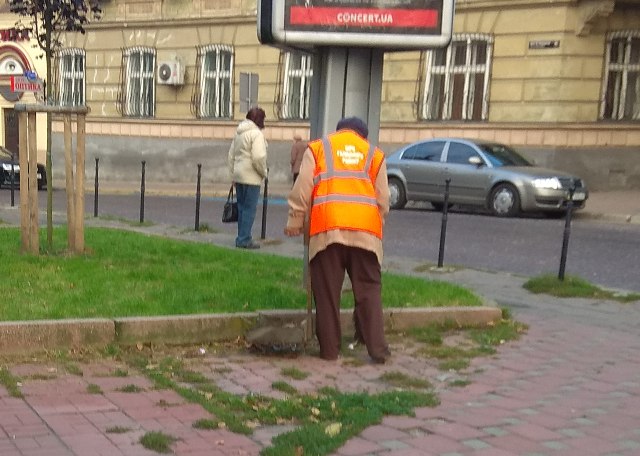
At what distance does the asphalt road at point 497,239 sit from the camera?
11202 millimetres

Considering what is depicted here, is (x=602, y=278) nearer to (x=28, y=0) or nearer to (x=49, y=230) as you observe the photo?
(x=49, y=230)

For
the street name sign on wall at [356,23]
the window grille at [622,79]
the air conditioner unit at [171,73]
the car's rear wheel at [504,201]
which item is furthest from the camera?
the air conditioner unit at [171,73]

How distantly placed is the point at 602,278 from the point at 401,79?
14.2 meters

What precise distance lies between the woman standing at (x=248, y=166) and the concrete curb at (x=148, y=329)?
4.66 meters

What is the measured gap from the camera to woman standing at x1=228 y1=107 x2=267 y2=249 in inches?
453

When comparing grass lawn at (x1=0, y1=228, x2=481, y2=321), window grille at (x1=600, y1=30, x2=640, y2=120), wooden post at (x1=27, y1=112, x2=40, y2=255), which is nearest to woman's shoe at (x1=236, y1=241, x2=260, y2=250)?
grass lawn at (x1=0, y1=228, x2=481, y2=321)

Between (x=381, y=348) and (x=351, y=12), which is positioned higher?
(x=351, y=12)

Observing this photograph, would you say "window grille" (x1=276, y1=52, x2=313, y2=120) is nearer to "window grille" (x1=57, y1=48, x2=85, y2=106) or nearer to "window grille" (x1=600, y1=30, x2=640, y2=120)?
"window grille" (x1=57, y1=48, x2=85, y2=106)

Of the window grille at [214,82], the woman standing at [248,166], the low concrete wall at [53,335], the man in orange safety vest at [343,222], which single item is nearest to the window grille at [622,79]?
the window grille at [214,82]

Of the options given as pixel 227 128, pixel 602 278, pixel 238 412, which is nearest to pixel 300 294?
pixel 238 412

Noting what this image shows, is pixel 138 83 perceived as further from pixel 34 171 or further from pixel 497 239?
pixel 34 171

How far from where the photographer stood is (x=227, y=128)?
27.5 meters

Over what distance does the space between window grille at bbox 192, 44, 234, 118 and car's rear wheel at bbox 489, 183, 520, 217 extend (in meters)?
12.0

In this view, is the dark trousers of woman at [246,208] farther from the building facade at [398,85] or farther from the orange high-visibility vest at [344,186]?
the building facade at [398,85]
